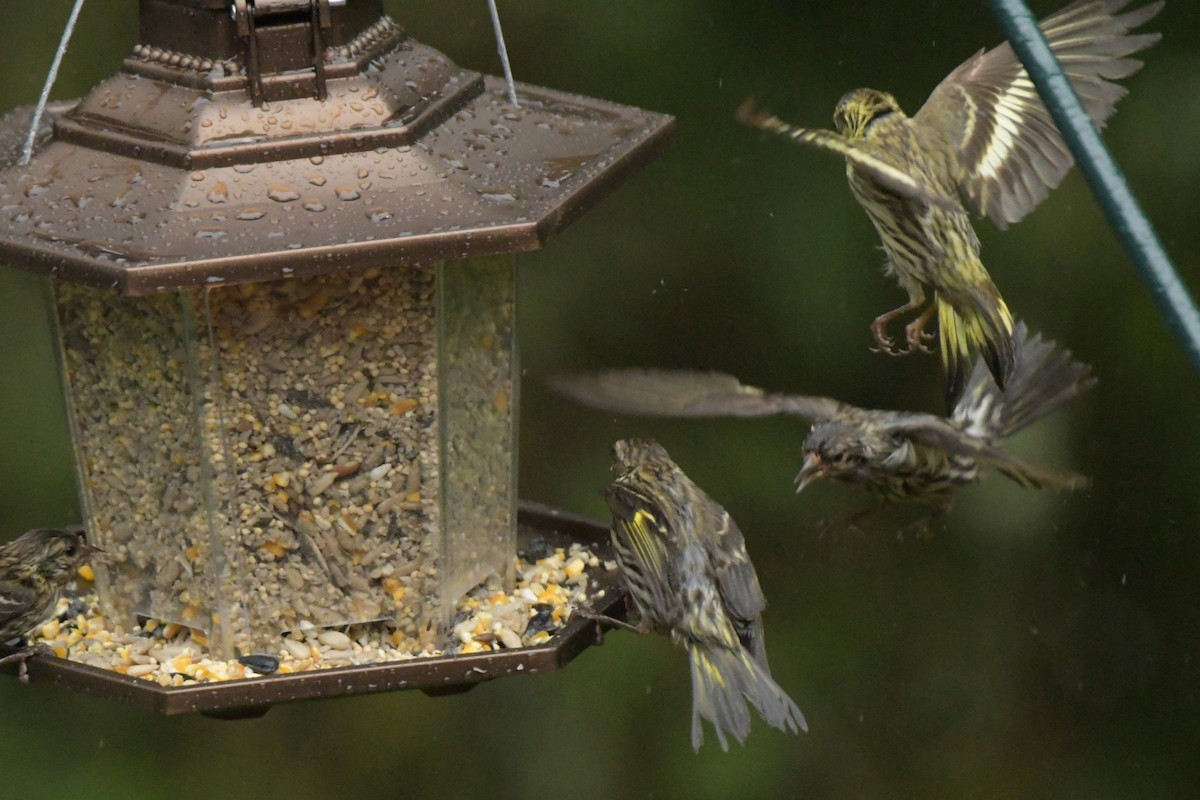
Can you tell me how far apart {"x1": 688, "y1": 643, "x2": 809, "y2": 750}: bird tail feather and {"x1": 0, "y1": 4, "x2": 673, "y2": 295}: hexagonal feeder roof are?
1.04 metres

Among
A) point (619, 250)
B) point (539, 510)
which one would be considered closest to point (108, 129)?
point (539, 510)

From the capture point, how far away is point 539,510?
377 cm

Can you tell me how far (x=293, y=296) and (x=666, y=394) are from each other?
2.25 ft

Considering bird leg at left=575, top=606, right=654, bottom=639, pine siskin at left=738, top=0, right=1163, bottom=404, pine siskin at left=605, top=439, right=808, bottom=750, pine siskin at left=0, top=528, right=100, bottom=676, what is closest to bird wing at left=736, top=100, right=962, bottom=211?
pine siskin at left=738, top=0, right=1163, bottom=404

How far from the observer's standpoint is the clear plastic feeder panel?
2975 mm

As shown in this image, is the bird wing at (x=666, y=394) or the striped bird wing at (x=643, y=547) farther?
the striped bird wing at (x=643, y=547)

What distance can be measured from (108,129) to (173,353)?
0.38m

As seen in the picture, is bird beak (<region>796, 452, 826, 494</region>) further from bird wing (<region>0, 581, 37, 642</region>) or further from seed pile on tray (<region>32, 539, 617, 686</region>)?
bird wing (<region>0, 581, 37, 642</region>)

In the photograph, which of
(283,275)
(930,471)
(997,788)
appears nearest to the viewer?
(283,275)

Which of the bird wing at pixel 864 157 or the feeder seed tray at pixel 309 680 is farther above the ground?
the bird wing at pixel 864 157

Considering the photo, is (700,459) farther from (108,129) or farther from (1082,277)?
(108,129)

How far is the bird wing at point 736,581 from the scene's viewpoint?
356cm

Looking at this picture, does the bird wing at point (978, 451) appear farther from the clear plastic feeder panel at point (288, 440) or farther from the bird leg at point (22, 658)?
the bird leg at point (22, 658)

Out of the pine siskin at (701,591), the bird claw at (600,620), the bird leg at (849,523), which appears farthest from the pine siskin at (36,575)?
the bird leg at (849,523)
